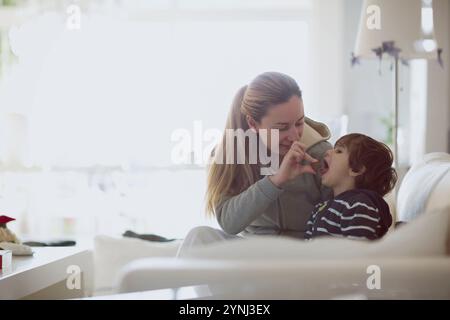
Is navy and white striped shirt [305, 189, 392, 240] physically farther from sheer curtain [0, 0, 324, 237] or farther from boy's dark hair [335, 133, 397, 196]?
sheer curtain [0, 0, 324, 237]

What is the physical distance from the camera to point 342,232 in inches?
51.3

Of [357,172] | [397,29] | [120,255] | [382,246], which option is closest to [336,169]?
[357,172]

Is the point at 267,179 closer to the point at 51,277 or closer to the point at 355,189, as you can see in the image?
the point at 355,189

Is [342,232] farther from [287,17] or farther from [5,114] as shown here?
[5,114]

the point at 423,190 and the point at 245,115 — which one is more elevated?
the point at 245,115

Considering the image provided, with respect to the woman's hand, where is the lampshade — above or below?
above

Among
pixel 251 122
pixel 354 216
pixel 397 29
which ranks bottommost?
pixel 354 216

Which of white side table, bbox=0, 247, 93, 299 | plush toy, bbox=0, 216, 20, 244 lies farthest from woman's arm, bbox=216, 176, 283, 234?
plush toy, bbox=0, 216, 20, 244

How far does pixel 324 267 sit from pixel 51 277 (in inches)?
17.4

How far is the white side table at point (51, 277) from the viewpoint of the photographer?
1335 mm

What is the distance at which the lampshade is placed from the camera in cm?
135

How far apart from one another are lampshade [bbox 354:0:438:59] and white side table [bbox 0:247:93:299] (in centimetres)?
57

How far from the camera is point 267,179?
1340 mm
